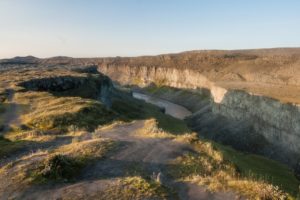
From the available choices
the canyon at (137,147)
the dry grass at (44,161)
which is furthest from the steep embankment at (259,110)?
the dry grass at (44,161)

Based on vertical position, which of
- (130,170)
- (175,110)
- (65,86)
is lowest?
(175,110)

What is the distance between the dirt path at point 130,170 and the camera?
60.5 ft

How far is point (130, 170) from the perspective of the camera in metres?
22.0

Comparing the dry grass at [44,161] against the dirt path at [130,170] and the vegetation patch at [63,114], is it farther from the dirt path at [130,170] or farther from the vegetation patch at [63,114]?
the vegetation patch at [63,114]

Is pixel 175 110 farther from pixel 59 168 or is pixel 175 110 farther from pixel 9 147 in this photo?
pixel 59 168

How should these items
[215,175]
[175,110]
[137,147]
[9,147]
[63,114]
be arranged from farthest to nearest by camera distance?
1. [175,110]
2. [63,114]
3. [9,147]
4. [137,147]
5. [215,175]

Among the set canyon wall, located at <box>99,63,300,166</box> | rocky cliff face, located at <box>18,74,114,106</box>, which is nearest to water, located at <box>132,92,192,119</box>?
canyon wall, located at <box>99,63,300,166</box>

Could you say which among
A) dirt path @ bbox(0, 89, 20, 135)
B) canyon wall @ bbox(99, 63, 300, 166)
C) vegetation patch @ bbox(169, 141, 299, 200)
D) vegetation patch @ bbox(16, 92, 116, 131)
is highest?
vegetation patch @ bbox(169, 141, 299, 200)

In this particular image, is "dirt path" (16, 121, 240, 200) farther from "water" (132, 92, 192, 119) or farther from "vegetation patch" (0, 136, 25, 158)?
"water" (132, 92, 192, 119)

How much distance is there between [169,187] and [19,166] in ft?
25.6

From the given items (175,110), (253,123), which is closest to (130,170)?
(253,123)

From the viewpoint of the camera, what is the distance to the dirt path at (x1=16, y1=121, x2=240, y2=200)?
18438 mm

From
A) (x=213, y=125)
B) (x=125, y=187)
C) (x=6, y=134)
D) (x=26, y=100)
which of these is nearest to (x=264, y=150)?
(x=213, y=125)

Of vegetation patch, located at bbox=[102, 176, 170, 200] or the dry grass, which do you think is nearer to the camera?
vegetation patch, located at bbox=[102, 176, 170, 200]
